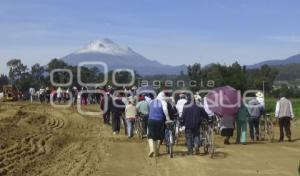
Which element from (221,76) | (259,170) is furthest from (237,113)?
(221,76)

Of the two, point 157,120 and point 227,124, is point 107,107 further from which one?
point 157,120

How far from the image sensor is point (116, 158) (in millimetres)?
20078

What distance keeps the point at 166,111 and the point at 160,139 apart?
93cm

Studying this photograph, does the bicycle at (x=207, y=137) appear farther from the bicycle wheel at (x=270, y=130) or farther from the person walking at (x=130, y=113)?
the bicycle wheel at (x=270, y=130)

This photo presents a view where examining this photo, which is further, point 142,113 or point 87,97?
point 87,97

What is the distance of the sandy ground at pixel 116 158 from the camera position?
17000 millimetres

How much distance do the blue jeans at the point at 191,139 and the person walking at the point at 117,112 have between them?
879cm

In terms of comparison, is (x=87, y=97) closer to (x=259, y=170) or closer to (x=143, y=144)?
(x=143, y=144)

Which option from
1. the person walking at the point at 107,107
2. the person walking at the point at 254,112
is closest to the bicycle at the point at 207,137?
the person walking at the point at 254,112

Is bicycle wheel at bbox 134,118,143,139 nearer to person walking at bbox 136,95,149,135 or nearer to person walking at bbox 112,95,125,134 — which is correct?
person walking at bbox 136,95,149,135

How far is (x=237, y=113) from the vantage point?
24453 mm

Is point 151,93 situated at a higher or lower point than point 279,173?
higher

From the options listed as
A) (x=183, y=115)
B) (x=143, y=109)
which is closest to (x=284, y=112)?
(x=143, y=109)

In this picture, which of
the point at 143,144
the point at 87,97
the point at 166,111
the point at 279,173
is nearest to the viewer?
the point at 279,173
